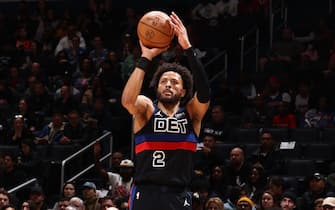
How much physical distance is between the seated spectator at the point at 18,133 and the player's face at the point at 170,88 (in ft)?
26.8

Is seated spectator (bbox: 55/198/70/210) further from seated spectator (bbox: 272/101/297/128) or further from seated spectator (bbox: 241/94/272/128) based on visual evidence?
seated spectator (bbox: 272/101/297/128)

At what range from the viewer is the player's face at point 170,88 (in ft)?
23.1

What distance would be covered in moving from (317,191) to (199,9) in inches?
295

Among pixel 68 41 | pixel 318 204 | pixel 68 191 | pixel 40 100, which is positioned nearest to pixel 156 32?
pixel 318 204

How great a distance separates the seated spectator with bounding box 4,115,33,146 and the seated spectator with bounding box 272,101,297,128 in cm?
407

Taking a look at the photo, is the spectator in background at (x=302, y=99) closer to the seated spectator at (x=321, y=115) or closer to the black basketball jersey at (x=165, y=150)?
the seated spectator at (x=321, y=115)

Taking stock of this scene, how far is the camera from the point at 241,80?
16.0 meters

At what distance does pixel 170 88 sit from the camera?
7035mm

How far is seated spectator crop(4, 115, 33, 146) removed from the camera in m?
14.9

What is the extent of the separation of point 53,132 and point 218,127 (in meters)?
2.83

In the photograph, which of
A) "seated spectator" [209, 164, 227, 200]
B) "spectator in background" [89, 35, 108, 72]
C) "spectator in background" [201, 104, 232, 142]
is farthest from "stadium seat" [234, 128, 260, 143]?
"spectator in background" [89, 35, 108, 72]

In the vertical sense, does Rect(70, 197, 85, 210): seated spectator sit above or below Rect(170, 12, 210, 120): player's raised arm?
below

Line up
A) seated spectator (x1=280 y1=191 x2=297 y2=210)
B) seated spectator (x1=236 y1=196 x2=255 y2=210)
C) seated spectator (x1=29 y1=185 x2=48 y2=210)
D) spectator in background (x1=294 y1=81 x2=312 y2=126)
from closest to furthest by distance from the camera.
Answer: seated spectator (x1=236 y1=196 x2=255 y2=210) < seated spectator (x1=280 y1=191 x2=297 y2=210) < seated spectator (x1=29 y1=185 x2=48 y2=210) < spectator in background (x1=294 y1=81 x2=312 y2=126)

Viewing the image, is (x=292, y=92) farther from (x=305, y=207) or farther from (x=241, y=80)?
(x=305, y=207)
